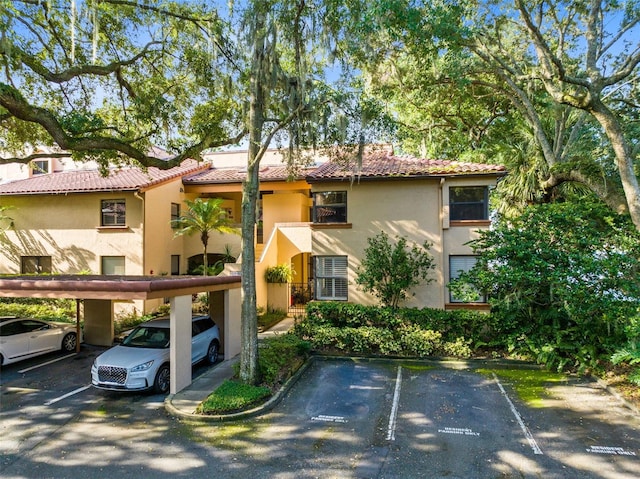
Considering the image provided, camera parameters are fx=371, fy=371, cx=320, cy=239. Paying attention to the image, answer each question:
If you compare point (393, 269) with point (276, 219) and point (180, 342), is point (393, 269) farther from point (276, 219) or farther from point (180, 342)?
point (276, 219)

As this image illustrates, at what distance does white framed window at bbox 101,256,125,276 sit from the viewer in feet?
60.2

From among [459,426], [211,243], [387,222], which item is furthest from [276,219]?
[459,426]

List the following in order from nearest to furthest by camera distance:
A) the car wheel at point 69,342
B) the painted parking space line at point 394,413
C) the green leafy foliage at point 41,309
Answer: the painted parking space line at point 394,413 → the car wheel at point 69,342 → the green leafy foliage at point 41,309

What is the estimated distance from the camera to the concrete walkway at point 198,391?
8445 millimetres

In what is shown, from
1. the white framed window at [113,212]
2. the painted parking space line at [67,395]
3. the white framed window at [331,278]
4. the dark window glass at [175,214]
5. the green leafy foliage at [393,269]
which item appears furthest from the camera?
the dark window glass at [175,214]

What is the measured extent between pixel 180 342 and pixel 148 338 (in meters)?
1.60

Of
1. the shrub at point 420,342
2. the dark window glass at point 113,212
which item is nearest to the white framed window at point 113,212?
the dark window glass at point 113,212

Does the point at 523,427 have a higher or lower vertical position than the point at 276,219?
lower

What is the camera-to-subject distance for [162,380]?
9680 mm

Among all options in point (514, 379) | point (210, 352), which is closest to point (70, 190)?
point (210, 352)

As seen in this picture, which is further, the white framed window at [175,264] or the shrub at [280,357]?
the white framed window at [175,264]

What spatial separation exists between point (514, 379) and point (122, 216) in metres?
18.1

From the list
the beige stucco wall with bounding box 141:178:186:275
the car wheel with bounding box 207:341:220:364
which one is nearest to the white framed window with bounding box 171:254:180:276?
the beige stucco wall with bounding box 141:178:186:275

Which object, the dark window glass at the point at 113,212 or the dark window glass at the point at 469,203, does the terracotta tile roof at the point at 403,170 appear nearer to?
the dark window glass at the point at 469,203
